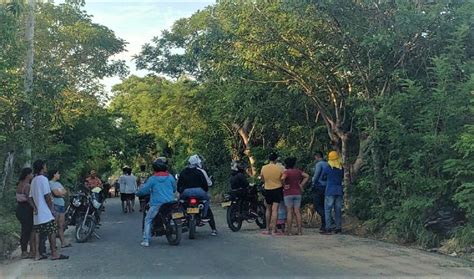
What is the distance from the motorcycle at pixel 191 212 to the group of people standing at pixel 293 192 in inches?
65.4

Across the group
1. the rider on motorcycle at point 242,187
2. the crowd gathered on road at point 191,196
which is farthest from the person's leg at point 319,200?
the rider on motorcycle at point 242,187

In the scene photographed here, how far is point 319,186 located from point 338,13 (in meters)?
4.01

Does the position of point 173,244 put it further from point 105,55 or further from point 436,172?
point 105,55

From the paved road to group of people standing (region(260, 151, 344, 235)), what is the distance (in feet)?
2.33

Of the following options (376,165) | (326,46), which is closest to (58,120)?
(326,46)

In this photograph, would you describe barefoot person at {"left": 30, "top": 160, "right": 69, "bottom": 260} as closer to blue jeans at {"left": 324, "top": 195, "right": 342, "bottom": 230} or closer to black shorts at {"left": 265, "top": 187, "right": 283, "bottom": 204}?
black shorts at {"left": 265, "top": 187, "right": 283, "bottom": 204}

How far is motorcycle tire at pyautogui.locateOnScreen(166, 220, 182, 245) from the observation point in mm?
11414

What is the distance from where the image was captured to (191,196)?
1237 cm

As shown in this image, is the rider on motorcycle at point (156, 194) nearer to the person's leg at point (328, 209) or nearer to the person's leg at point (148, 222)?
the person's leg at point (148, 222)

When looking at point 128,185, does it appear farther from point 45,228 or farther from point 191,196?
point 45,228

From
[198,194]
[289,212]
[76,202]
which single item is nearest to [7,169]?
[76,202]

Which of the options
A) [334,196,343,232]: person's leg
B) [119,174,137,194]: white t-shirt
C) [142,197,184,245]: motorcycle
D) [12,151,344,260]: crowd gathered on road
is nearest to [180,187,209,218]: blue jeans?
[12,151,344,260]: crowd gathered on road

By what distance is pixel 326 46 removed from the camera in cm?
1380

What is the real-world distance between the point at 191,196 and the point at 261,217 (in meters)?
2.51
